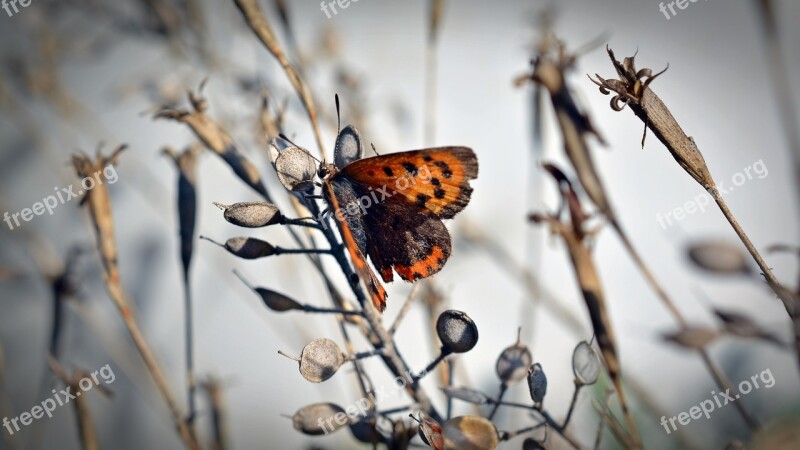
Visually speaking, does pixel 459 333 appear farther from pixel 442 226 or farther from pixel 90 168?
pixel 90 168

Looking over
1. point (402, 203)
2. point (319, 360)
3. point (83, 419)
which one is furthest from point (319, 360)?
point (83, 419)

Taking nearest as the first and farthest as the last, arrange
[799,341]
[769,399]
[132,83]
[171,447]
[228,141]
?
1. [799,341]
2. [228,141]
3. [769,399]
4. [132,83]
5. [171,447]

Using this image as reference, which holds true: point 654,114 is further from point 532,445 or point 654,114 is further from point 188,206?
point 188,206

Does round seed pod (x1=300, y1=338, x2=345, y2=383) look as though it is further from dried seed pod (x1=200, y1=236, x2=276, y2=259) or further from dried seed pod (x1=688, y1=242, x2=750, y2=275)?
dried seed pod (x1=688, y1=242, x2=750, y2=275)

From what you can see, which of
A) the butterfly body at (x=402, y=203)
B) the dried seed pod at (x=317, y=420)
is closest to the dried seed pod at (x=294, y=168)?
the butterfly body at (x=402, y=203)

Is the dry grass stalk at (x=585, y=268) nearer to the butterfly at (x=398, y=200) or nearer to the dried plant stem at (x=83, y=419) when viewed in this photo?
the butterfly at (x=398, y=200)

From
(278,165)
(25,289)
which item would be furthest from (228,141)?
(25,289)

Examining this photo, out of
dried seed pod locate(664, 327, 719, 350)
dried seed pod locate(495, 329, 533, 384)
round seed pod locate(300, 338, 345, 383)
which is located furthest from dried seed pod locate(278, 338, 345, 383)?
dried seed pod locate(664, 327, 719, 350)
